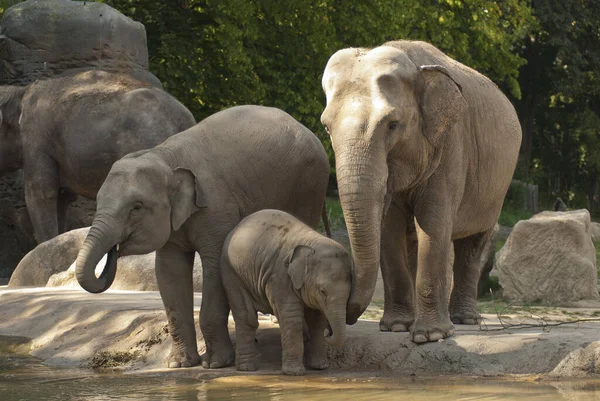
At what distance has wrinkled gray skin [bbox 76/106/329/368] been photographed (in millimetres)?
10031

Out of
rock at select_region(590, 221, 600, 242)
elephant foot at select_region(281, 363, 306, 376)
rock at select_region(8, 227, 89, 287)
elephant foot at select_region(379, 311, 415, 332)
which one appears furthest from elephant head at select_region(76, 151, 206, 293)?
rock at select_region(590, 221, 600, 242)

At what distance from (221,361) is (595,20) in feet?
105

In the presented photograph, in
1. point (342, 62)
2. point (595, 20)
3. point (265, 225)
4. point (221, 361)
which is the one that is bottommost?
point (595, 20)

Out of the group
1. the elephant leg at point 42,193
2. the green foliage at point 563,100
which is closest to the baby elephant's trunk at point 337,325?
the elephant leg at point 42,193

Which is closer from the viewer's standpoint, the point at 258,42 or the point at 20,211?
the point at 20,211

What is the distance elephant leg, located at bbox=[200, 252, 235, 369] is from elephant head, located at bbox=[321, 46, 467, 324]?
1.21 meters

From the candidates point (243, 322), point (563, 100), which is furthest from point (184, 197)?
point (563, 100)

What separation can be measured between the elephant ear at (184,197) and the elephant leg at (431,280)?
180 cm

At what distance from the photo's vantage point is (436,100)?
32.0 ft

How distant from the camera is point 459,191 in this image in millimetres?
10234

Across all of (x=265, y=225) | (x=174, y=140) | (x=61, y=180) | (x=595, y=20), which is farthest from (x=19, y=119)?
(x=595, y=20)

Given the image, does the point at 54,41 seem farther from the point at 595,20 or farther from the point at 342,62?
the point at 595,20

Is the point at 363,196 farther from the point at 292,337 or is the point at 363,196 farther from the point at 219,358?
the point at 219,358

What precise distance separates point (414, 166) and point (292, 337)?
159cm
